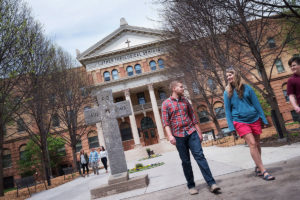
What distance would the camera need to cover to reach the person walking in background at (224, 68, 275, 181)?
3699mm

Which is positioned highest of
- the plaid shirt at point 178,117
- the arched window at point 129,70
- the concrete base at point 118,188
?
the arched window at point 129,70

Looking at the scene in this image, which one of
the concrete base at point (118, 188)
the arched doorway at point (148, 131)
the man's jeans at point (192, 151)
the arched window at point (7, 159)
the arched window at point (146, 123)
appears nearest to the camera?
the man's jeans at point (192, 151)

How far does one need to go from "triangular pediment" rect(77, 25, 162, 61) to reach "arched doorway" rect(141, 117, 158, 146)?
11.9 metres

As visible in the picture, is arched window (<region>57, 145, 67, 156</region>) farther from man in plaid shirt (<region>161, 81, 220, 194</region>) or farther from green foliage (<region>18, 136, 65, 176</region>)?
man in plaid shirt (<region>161, 81, 220, 194</region>)

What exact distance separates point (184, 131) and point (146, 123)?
1253 inches

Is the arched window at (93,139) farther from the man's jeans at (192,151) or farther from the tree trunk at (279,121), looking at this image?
the man's jeans at (192,151)

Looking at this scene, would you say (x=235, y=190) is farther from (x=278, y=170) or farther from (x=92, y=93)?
(x=92, y=93)

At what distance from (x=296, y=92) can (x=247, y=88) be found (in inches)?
28.6

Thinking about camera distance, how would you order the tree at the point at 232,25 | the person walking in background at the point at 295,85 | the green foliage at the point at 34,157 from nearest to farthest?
the person walking in background at the point at 295,85 → the tree at the point at 232,25 → the green foliage at the point at 34,157

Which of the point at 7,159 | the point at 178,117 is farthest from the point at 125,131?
the point at 178,117

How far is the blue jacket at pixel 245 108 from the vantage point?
374 cm

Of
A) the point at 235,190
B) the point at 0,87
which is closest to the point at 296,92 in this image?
the point at 235,190

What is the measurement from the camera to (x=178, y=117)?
3.84 m

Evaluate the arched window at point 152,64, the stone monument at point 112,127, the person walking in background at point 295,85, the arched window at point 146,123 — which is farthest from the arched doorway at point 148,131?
the person walking in background at point 295,85
